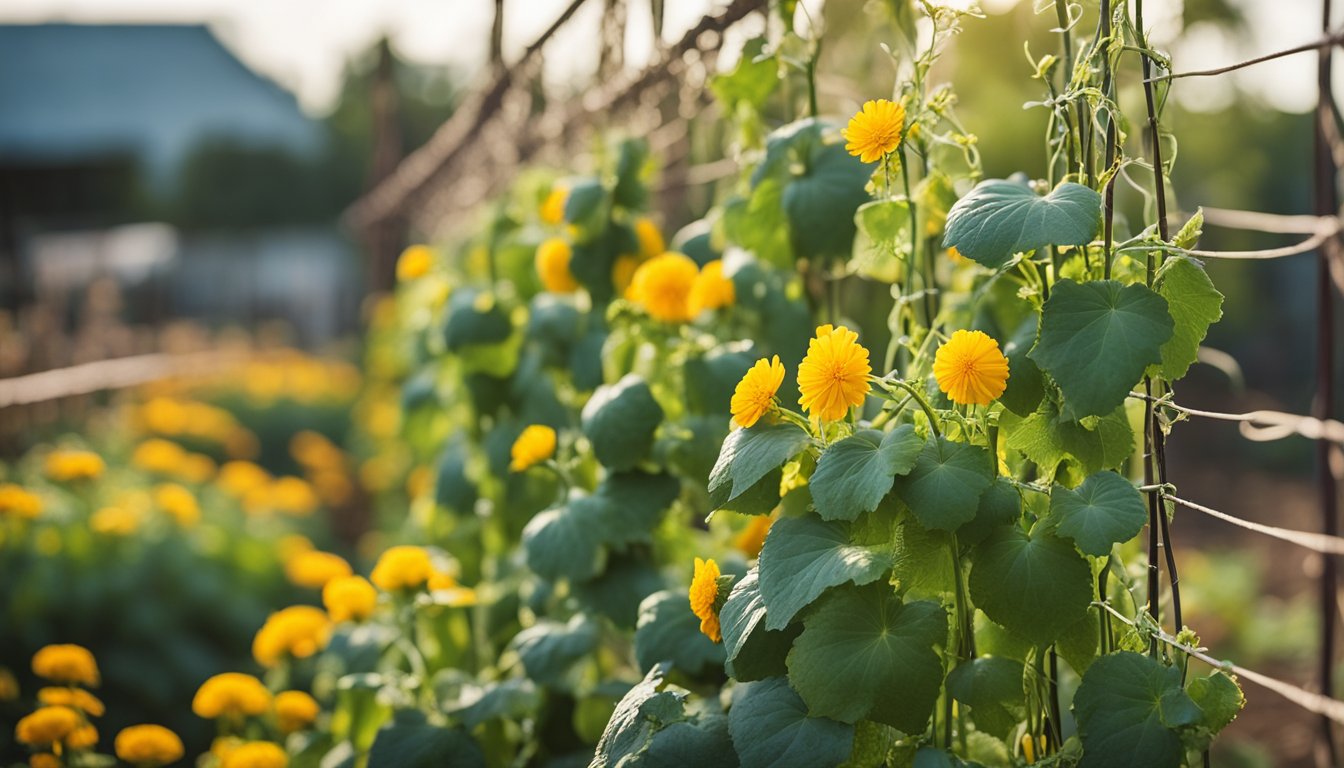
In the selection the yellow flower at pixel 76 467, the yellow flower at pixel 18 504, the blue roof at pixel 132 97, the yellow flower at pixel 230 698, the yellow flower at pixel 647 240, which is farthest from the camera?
the blue roof at pixel 132 97

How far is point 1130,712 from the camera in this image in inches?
44.4

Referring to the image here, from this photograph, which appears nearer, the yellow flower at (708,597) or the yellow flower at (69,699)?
the yellow flower at (708,597)

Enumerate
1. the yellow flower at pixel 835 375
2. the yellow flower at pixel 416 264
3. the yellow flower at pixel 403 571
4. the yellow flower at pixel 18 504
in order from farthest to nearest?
the yellow flower at pixel 18 504, the yellow flower at pixel 416 264, the yellow flower at pixel 403 571, the yellow flower at pixel 835 375

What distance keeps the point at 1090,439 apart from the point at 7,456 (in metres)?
4.53

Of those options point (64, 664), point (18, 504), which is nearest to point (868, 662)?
point (64, 664)

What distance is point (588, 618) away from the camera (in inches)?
68.0

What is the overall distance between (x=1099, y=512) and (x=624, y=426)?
70 cm

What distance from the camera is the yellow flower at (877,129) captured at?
4.12 ft

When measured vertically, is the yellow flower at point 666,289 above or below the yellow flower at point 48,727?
above

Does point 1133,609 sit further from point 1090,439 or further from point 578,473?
point 578,473

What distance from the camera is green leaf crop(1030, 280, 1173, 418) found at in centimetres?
108

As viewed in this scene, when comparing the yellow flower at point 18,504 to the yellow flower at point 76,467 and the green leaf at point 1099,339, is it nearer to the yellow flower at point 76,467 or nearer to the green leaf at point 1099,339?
the yellow flower at point 76,467

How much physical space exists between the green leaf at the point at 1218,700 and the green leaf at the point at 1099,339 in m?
0.31

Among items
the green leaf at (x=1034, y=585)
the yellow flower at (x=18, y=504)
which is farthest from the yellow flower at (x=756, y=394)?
the yellow flower at (x=18, y=504)
